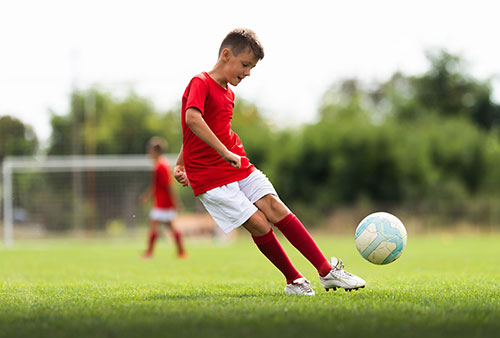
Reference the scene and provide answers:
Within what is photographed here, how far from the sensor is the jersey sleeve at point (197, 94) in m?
4.97

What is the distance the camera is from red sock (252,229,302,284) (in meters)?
5.25

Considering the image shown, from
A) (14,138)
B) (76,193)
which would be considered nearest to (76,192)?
(76,193)

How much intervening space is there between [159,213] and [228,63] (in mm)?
7871

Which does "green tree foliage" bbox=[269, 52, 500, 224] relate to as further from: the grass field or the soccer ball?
the soccer ball

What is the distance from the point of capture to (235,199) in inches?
201

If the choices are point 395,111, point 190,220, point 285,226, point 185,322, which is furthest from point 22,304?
point 395,111

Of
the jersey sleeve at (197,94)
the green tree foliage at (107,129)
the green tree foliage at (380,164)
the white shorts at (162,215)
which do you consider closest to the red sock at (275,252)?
the jersey sleeve at (197,94)

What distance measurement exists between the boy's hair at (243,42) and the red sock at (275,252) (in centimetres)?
138

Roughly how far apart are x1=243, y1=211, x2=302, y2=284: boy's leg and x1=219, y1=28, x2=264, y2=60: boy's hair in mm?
1219

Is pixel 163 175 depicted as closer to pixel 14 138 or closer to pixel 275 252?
pixel 275 252

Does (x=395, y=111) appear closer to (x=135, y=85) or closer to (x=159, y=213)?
(x=135, y=85)

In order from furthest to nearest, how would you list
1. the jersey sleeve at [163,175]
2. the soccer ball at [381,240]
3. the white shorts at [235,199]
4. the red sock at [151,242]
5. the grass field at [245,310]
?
1. the red sock at [151,242]
2. the jersey sleeve at [163,175]
3. the soccer ball at [381,240]
4. the white shorts at [235,199]
5. the grass field at [245,310]

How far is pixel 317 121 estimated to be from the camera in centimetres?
2869

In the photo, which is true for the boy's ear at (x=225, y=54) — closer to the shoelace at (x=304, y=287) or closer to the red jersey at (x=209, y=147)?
the red jersey at (x=209, y=147)
